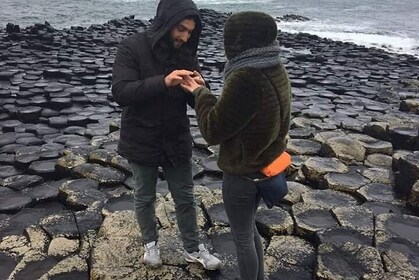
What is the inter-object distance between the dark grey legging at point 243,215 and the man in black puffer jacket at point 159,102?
0.59m

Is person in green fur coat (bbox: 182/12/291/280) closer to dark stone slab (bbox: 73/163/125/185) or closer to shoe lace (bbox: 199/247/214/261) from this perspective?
shoe lace (bbox: 199/247/214/261)

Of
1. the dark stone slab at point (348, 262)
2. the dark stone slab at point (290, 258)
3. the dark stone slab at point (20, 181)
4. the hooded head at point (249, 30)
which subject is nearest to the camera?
the hooded head at point (249, 30)

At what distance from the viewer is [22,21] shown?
2659 centimetres

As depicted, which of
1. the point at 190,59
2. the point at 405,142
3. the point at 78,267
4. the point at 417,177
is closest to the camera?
the point at 190,59

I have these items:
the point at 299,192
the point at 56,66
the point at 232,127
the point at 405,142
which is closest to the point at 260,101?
the point at 232,127

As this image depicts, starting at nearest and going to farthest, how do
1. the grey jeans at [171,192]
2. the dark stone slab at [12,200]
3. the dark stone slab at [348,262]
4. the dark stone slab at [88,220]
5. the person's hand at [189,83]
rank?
the person's hand at [189,83] → the grey jeans at [171,192] → the dark stone slab at [348,262] → the dark stone slab at [88,220] → the dark stone slab at [12,200]

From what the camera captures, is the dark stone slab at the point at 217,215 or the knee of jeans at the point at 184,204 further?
the dark stone slab at the point at 217,215

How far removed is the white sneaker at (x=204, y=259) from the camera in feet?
10.6

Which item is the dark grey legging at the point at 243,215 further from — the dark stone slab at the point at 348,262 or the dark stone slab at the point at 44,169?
the dark stone slab at the point at 44,169

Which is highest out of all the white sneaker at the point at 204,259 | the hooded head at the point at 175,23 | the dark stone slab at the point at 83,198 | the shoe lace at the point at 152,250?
the hooded head at the point at 175,23

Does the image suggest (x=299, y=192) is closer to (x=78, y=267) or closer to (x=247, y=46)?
(x=78, y=267)

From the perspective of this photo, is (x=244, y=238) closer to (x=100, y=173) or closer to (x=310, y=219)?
(x=310, y=219)

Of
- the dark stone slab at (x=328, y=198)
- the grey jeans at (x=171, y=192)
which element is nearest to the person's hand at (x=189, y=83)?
the grey jeans at (x=171, y=192)

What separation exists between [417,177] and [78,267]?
3963 millimetres
